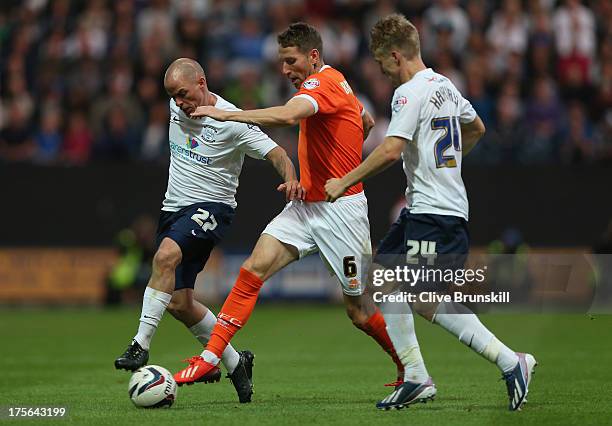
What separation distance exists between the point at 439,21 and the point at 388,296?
1270 cm

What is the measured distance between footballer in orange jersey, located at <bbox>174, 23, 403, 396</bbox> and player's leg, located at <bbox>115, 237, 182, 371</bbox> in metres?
0.51

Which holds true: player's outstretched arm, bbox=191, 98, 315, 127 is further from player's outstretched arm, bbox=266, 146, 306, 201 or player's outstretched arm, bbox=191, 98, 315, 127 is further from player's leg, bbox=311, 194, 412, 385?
player's leg, bbox=311, 194, 412, 385

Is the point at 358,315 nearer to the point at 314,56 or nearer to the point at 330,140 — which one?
the point at 330,140

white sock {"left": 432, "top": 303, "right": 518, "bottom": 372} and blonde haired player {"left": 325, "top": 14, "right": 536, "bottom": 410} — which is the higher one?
blonde haired player {"left": 325, "top": 14, "right": 536, "bottom": 410}

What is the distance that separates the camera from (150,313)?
8.55m

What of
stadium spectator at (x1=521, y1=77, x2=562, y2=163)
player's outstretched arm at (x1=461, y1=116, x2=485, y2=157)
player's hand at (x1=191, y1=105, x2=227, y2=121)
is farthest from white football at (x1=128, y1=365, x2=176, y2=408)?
stadium spectator at (x1=521, y1=77, x2=562, y2=163)

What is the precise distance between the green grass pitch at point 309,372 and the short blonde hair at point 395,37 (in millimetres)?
2396

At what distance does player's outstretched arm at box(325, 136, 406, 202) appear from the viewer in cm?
747

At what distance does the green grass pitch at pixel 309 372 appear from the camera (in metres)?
7.66

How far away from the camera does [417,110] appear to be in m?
7.59

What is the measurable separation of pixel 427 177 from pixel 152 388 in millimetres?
2379

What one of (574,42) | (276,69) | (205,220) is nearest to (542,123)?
(574,42)

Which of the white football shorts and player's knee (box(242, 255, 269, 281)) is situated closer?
player's knee (box(242, 255, 269, 281))

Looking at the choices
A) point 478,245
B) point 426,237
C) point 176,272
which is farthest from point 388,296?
point 478,245
